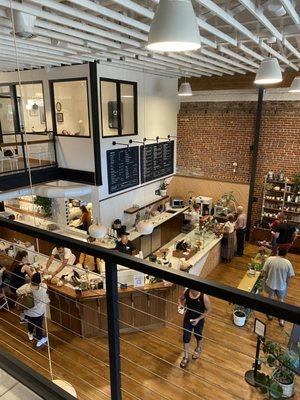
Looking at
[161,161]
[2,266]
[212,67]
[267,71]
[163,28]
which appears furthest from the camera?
[161,161]

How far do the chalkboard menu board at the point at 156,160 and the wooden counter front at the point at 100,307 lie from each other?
14.5 feet

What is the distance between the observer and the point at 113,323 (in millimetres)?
1353

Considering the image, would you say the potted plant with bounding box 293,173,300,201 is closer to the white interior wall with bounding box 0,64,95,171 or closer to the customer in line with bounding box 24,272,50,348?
the white interior wall with bounding box 0,64,95,171

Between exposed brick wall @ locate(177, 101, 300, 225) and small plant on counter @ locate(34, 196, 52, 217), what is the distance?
15.1 ft

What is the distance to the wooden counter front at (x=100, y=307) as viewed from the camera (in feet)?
18.3

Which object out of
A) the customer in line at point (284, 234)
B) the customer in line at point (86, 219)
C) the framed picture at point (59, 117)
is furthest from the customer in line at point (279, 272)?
the framed picture at point (59, 117)

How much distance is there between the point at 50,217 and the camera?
30.4 feet

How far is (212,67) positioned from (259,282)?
16.4 feet

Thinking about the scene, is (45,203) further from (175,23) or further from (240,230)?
(175,23)

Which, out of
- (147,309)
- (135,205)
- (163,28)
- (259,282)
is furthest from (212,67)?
(163,28)

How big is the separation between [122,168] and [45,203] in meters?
2.46

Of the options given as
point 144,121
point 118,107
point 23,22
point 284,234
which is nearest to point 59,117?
point 118,107

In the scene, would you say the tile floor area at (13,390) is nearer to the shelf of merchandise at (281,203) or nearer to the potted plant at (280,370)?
the potted plant at (280,370)

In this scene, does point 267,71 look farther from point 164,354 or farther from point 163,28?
point 164,354
